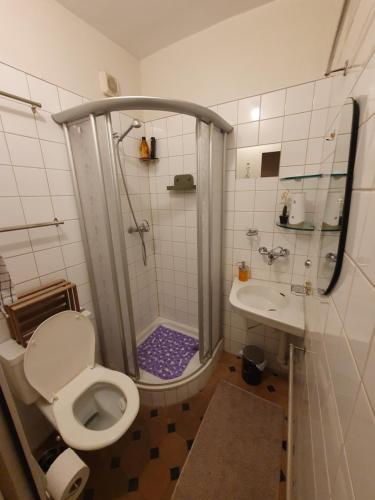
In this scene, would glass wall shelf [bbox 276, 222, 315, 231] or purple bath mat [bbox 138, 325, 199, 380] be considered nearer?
glass wall shelf [bbox 276, 222, 315, 231]

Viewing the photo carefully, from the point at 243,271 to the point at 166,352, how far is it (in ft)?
3.53

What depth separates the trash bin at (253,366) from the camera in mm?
1674

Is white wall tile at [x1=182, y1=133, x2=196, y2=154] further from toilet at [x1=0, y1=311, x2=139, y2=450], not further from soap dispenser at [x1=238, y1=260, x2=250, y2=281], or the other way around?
toilet at [x1=0, y1=311, x2=139, y2=450]

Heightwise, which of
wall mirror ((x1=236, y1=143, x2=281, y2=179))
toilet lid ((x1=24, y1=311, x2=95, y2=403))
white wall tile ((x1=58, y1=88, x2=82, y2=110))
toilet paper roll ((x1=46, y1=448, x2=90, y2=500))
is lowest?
toilet paper roll ((x1=46, y1=448, x2=90, y2=500))

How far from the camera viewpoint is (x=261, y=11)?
4.18 ft

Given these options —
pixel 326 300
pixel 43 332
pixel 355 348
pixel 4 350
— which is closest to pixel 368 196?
pixel 355 348

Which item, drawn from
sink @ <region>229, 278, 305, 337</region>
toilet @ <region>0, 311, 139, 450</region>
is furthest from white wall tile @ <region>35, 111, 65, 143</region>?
sink @ <region>229, 278, 305, 337</region>

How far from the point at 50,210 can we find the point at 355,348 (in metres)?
1.58

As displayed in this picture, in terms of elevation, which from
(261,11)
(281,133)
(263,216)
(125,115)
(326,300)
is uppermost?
(261,11)

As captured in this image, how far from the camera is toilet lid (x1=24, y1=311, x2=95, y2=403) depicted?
113cm

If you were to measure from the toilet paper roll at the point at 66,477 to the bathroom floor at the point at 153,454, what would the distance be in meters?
0.31

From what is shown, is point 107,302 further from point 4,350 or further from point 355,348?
point 355,348

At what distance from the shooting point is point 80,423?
1107mm

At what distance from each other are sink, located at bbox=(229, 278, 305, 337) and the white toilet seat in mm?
880
